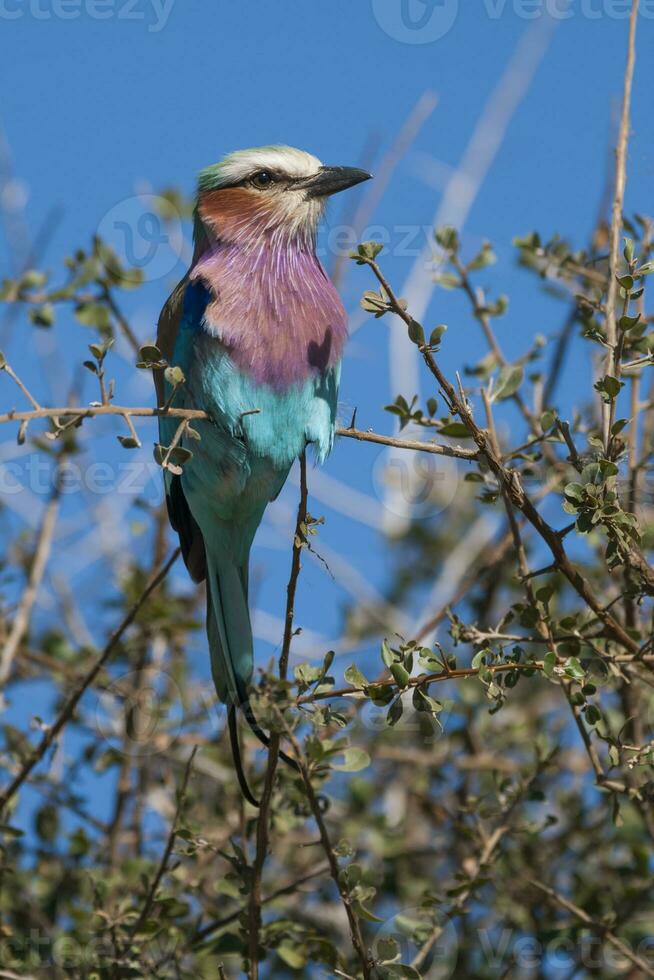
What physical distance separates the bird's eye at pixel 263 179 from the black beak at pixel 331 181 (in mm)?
Answer: 107

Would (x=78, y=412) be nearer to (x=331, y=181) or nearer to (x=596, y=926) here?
(x=596, y=926)

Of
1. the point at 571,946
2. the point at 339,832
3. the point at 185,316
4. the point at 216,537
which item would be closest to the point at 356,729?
the point at 339,832

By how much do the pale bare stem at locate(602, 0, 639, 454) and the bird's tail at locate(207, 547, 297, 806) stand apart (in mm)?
1114

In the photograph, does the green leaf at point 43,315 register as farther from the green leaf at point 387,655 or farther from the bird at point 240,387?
the green leaf at point 387,655

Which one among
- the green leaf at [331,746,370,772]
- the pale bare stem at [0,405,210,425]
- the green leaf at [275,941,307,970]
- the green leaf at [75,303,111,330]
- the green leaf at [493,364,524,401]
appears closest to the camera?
the pale bare stem at [0,405,210,425]

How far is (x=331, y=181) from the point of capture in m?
3.68

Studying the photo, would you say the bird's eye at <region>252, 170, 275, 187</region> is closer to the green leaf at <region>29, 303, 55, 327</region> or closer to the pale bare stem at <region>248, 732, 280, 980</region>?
the green leaf at <region>29, 303, 55, 327</region>

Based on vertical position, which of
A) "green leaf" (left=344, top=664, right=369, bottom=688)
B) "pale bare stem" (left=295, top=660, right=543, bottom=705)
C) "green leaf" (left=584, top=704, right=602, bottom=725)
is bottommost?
"green leaf" (left=584, top=704, right=602, bottom=725)

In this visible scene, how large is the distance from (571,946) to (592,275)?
170cm

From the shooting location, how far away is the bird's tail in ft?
9.82

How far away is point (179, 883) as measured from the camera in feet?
9.82

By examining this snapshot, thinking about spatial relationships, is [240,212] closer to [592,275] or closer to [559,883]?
[592,275]

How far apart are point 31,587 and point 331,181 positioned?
149cm

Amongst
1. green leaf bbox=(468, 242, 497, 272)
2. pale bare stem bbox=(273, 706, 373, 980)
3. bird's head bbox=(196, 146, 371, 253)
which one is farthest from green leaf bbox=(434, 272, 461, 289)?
pale bare stem bbox=(273, 706, 373, 980)
